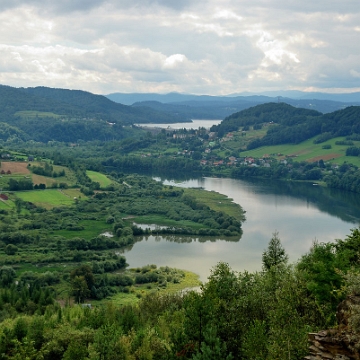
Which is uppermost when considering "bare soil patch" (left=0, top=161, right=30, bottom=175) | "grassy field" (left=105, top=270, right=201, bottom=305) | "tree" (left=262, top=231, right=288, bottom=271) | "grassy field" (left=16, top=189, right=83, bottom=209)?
"tree" (left=262, top=231, right=288, bottom=271)

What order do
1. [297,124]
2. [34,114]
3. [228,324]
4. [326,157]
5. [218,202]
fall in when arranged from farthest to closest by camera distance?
[34,114]
[297,124]
[326,157]
[218,202]
[228,324]

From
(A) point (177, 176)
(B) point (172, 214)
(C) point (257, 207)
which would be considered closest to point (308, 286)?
(B) point (172, 214)

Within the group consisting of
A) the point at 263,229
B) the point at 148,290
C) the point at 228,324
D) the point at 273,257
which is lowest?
the point at 148,290

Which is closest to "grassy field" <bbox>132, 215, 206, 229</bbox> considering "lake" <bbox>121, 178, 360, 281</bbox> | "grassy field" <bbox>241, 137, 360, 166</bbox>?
"lake" <bbox>121, 178, 360, 281</bbox>

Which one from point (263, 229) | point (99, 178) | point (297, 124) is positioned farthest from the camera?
point (297, 124)

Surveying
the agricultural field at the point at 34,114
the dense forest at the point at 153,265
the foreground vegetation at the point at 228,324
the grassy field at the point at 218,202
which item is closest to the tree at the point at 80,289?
the dense forest at the point at 153,265

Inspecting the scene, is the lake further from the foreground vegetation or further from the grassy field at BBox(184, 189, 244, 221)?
the foreground vegetation

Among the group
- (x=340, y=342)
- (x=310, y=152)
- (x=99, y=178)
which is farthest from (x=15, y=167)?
(x=340, y=342)

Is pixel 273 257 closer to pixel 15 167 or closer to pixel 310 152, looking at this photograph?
pixel 15 167
